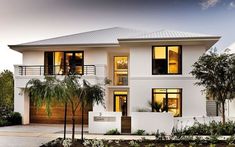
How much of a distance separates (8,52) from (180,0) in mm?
22753

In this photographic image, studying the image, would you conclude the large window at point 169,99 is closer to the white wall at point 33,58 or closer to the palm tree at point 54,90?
the palm tree at point 54,90

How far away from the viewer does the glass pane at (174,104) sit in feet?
73.8

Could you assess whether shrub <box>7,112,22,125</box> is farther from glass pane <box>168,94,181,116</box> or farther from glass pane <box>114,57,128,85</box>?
glass pane <box>168,94,181,116</box>

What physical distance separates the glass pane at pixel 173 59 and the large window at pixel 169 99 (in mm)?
1372

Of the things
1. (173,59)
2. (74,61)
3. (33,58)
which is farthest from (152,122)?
(33,58)

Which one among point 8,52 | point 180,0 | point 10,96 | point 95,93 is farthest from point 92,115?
point 10,96

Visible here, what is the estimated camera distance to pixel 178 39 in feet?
71.2

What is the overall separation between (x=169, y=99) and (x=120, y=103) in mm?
4550

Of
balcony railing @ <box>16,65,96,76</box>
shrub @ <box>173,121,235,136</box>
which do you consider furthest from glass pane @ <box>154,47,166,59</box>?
shrub @ <box>173,121,235,136</box>

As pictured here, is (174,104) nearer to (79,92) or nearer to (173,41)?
(173,41)

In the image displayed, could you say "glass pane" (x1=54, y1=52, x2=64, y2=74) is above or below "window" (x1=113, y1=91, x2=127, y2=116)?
above

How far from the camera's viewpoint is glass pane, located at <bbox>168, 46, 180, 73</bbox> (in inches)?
891

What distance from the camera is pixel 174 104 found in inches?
888

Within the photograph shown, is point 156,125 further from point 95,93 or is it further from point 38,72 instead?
point 38,72
